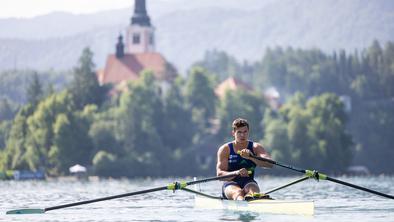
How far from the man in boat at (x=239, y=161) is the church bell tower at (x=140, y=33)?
525 feet

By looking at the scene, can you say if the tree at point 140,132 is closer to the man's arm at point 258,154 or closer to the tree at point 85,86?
the tree at point 85,86

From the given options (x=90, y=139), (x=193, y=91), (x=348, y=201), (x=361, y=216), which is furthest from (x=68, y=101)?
(x=361, y=216)

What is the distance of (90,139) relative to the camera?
10631 cm

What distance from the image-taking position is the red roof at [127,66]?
167 m

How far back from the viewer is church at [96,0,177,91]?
5935 inches

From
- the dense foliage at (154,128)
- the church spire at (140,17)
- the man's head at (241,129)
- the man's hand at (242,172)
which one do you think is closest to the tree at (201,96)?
the dense foliage at (154,128)

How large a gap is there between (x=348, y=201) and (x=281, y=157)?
76.5 meters

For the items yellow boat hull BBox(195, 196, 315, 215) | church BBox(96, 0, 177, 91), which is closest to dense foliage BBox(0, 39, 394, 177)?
church BBox(96, 0, 177, 91)

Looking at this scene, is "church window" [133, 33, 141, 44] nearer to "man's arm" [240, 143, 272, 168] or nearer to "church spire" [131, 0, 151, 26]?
"church spire" [131, 0, 151, 26]

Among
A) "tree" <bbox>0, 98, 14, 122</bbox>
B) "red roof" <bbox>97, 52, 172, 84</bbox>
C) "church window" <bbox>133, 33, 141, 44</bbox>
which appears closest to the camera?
"tree" <bbox>0, 98, 14, 122</bbox>

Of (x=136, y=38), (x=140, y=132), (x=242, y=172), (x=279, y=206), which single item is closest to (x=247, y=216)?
(x=279, y=206)

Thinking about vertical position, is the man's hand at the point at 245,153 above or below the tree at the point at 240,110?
below

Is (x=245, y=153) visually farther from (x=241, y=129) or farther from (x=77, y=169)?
(x=77, y=169)

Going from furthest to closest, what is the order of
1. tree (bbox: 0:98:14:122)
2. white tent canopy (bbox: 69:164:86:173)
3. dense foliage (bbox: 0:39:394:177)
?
tree (bbox: 0:98:14:122) < dense foliage (bbox: 0:39:394:177) < white tent canopy (bbox: 69:164:86:173)
